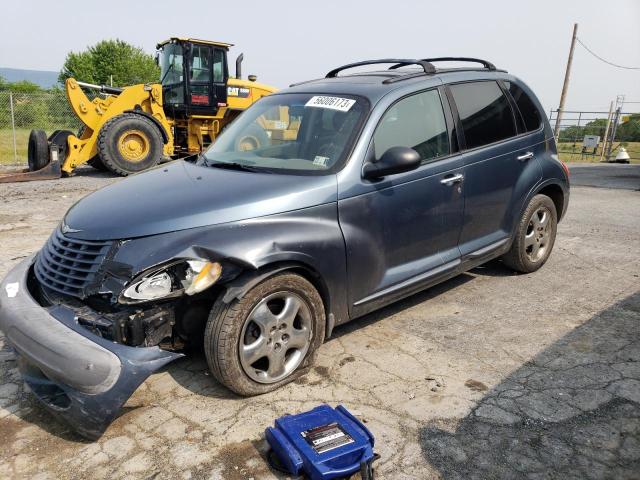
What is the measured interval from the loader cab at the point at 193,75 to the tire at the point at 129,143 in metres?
0.96

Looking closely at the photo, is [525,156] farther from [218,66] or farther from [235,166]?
[218,66]

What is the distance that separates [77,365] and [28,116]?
1967 cm

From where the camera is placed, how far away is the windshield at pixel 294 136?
3.55 meters

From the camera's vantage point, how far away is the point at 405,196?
3.67 metres

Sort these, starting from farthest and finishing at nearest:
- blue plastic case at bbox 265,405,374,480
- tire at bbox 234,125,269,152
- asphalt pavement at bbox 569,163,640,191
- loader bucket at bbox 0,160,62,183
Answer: asphalt pavement at bbox 569,163,640,191 → loader bucket at bbox 0,160,62,183 → tire at bbox 234,125,269,152 → blue plastic case at bbox 265,405,374,480

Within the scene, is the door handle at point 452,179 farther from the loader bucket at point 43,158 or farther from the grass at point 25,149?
the grass at point 25,149

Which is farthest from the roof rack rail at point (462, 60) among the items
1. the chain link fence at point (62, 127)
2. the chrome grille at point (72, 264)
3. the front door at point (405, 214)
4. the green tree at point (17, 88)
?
the green tree at point (17, 88)

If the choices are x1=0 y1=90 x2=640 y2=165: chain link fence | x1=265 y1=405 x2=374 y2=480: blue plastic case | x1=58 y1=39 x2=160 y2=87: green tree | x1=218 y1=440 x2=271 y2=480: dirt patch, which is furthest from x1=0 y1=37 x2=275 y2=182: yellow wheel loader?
x1=58 y1=39 x2=160 y2=87: green tree

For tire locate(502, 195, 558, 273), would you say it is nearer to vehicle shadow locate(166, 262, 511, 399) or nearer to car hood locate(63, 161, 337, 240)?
vehicle shadow locate(166, 262, 511, 399)

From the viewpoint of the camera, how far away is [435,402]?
3076mm

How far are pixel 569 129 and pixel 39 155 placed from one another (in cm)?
2150

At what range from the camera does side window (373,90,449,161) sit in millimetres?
3674

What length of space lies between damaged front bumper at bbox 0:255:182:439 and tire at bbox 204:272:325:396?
0.28 metres

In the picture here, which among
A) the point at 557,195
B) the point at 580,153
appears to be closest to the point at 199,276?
the point at 557,195
